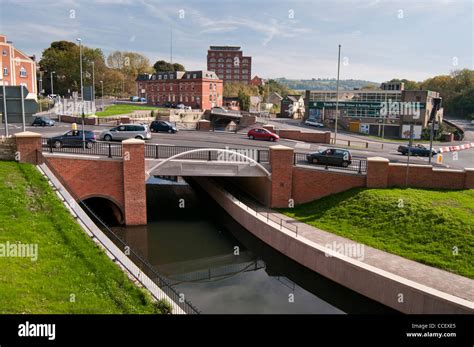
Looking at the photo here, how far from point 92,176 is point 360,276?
575 inches

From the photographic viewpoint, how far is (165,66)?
134500mm

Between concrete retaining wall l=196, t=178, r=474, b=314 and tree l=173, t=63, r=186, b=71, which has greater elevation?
tree l=173, t=63, r=186, b=71

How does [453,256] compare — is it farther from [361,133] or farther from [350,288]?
[361,133]

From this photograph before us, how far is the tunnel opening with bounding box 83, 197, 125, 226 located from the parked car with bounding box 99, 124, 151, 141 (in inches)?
235

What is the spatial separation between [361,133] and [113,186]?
4425 cm

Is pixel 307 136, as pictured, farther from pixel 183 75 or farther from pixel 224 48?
pixel 224 48

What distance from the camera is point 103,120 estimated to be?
48594 mm

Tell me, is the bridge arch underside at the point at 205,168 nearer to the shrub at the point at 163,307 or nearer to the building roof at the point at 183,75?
the shrub at the point at 163,307

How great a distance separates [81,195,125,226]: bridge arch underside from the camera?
24.1m

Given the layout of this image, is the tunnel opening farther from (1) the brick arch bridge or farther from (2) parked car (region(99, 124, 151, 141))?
(2) parked car (region(99, 124, 151, 141))

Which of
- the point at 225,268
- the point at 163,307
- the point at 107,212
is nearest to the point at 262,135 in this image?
→ the point at 107,212

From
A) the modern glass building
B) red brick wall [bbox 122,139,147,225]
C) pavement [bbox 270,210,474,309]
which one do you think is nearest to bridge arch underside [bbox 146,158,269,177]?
red brick wall [bbox 122,139,147,225]

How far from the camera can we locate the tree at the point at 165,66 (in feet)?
438
